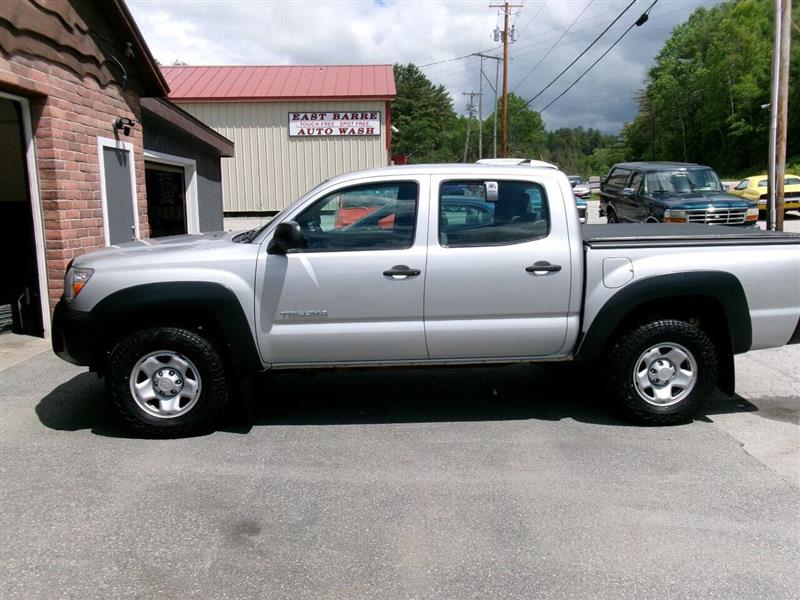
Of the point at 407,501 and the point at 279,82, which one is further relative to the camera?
the point at 279,82

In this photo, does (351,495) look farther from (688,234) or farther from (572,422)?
(688,234)

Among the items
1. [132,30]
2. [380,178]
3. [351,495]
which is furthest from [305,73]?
[351,495]

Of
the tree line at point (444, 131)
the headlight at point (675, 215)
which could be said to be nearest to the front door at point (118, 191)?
the headlight at point (675, 215)

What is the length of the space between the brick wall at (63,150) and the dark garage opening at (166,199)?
3965 mm

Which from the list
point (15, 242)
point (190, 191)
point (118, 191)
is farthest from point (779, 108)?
point (15, 242)

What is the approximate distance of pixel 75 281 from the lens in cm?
483

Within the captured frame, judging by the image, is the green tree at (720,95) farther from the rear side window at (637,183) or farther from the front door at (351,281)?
the front door at (351,281)

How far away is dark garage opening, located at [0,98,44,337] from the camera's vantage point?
26.4 ft

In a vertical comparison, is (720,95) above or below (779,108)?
above

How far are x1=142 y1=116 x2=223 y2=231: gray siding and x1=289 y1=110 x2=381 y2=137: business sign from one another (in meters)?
7.29

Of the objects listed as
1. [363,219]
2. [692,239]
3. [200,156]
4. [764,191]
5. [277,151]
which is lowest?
[692,239]

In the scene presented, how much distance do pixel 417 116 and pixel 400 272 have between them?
9896 centimetres

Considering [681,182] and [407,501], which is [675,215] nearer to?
[681,182]

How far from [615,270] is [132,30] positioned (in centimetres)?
724
